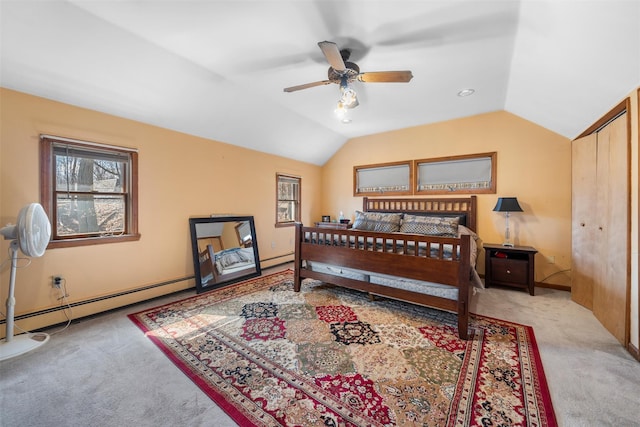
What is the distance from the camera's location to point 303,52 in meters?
2.33

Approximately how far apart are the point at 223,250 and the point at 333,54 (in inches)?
118

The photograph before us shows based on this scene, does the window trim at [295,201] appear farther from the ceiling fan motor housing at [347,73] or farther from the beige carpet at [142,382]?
the beige carpet at [142,382]

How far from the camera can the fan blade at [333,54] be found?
178 cm

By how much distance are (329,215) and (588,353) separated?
14.2 feet

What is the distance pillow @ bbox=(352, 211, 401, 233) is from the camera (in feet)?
12.7

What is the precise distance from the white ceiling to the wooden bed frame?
1.64m

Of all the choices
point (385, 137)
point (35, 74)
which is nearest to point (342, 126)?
point (385, 137)

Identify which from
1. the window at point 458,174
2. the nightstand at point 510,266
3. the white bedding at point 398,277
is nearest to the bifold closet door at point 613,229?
the nightstand at point 510,266

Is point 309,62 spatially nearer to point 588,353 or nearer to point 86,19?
point 86,19

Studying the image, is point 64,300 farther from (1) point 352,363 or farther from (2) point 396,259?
(2) point 396,259

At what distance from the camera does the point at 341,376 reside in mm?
1739

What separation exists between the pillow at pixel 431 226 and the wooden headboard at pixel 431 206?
57 cm

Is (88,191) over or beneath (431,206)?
over

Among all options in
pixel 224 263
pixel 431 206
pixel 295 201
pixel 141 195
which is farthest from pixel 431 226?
pixel 141 195
